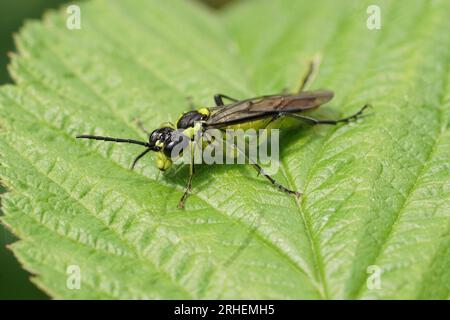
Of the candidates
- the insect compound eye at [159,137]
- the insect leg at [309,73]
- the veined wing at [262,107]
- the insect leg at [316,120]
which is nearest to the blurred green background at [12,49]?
the insect compound eye at [159,137]

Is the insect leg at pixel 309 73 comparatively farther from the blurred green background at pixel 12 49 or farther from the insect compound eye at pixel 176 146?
the blurred green background at pixel 12 49

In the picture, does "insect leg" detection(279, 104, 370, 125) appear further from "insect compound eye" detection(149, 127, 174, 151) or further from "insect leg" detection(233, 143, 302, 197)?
"insect compound eye" detection(149, 127, 174, 151)

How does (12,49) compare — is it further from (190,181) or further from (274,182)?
(274,182)

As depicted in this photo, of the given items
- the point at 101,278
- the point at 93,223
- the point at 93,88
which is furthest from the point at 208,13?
the point at 101,278

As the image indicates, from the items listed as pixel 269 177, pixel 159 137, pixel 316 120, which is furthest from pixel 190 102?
pixel 269 177
